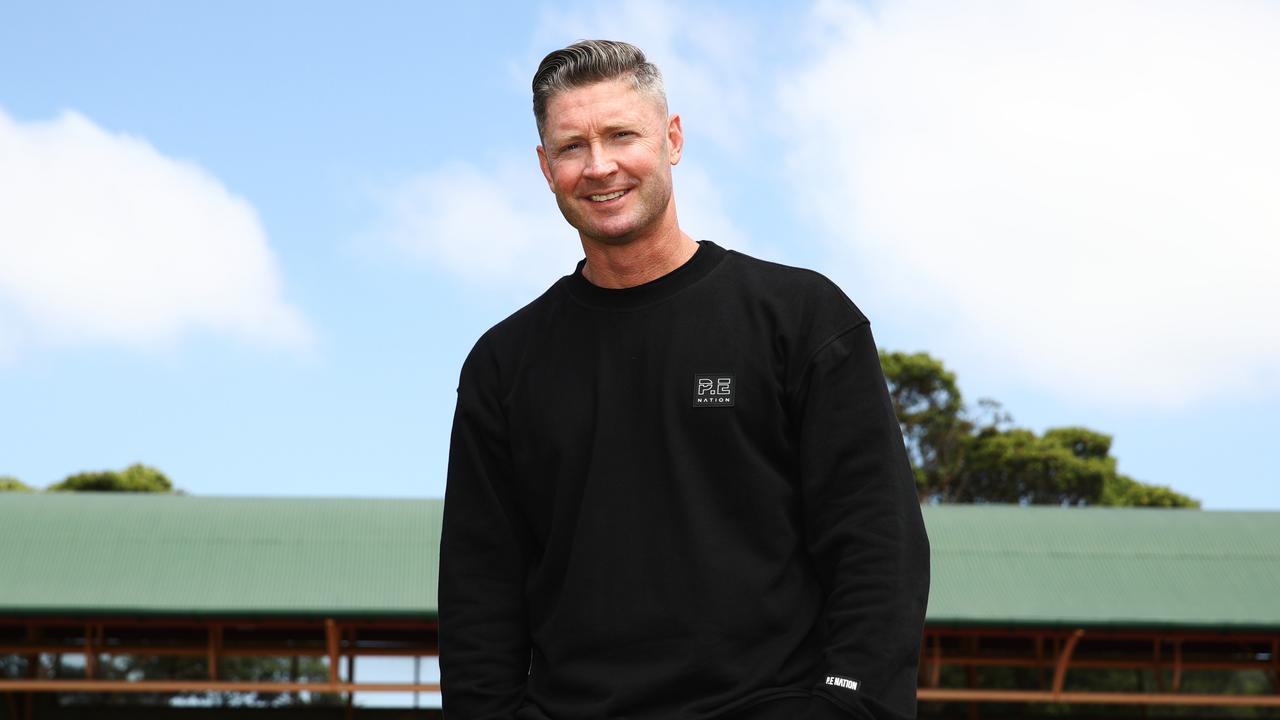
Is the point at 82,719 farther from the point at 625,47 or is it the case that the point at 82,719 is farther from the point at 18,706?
the point at 625,47

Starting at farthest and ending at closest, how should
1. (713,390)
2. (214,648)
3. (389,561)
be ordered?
(389,561) < (214,648) < (713,390)

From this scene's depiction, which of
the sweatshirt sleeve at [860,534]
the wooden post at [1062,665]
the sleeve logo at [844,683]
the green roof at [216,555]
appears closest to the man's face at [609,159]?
the sweatshirt sleeve at [860,534]

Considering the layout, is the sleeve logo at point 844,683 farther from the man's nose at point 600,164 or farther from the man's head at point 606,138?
the man's nose at point 600,164

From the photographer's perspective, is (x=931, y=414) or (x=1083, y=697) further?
(x=931, y=414)

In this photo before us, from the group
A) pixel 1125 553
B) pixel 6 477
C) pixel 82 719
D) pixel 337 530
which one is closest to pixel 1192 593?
pixel 1125 553

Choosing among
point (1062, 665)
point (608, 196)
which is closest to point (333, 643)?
point (1062, 665)

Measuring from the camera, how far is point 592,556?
2.84 m

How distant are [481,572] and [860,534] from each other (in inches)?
32.7

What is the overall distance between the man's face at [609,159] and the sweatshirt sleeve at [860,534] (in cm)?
48

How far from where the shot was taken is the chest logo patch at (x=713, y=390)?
9.39ft

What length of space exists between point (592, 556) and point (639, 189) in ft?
2.47

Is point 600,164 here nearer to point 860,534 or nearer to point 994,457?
point 860,534

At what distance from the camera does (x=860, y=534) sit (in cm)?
275

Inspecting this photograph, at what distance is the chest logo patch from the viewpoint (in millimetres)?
2863
